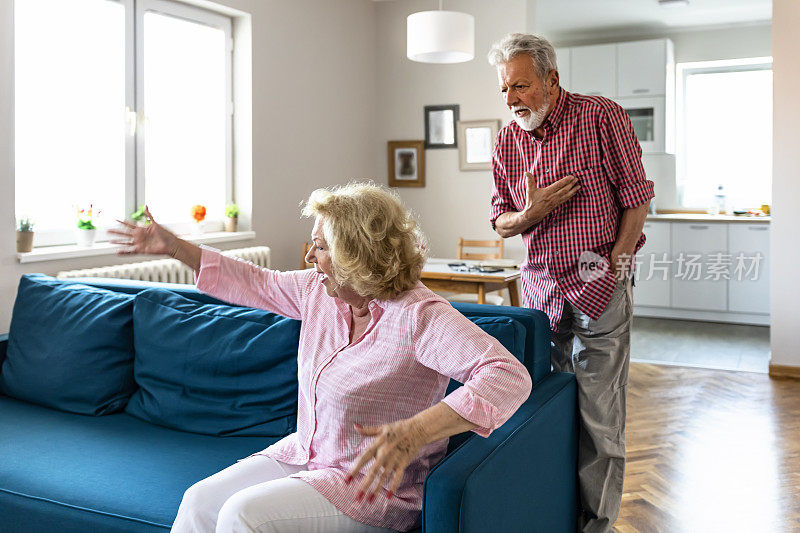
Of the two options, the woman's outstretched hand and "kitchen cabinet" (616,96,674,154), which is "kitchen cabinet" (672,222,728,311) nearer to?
"kitchen cabinet" (616,96,674,154)

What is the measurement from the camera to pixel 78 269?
4.12m

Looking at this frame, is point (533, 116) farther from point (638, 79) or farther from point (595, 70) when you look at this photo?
point (595, 70)

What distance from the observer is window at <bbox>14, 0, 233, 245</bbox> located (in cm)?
404

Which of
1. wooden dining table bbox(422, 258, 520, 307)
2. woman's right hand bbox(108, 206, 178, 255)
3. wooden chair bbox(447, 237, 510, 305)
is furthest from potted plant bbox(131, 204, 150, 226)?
woman's right hand bbox(108, 206, 178, 255)

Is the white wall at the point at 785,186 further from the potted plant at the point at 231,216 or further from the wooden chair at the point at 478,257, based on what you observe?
the potted plant at the point at 231,216

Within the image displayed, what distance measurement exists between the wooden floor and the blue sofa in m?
0.83

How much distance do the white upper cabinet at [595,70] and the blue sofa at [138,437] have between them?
567cm

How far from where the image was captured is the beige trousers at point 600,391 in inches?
90.4

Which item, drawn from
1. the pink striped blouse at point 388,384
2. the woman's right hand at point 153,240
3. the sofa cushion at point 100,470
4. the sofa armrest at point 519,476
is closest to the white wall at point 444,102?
the sofa armrest at point 519,476

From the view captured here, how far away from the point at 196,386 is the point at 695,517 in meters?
1.84

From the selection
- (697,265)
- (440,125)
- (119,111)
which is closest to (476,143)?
(440,125)

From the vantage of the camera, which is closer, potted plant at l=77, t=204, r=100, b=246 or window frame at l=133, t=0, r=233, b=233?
potted plant at l=77, t=204, r=100, b=246

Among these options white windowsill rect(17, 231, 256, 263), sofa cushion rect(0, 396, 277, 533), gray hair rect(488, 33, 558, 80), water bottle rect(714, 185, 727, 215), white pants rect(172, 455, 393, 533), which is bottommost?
sofa cushion rect(0, 396, 277, 533)

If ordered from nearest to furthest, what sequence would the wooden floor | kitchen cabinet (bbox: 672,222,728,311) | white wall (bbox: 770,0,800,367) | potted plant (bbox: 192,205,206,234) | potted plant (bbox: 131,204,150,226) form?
the wooden floor
potted plant (bbox: 131,204,150,226)
white wall (bbox: 770,0,800,367)
potted plant (bbox: 192,205,206,234)
kitchen cabinet (bbox: 672,222,728,311)
